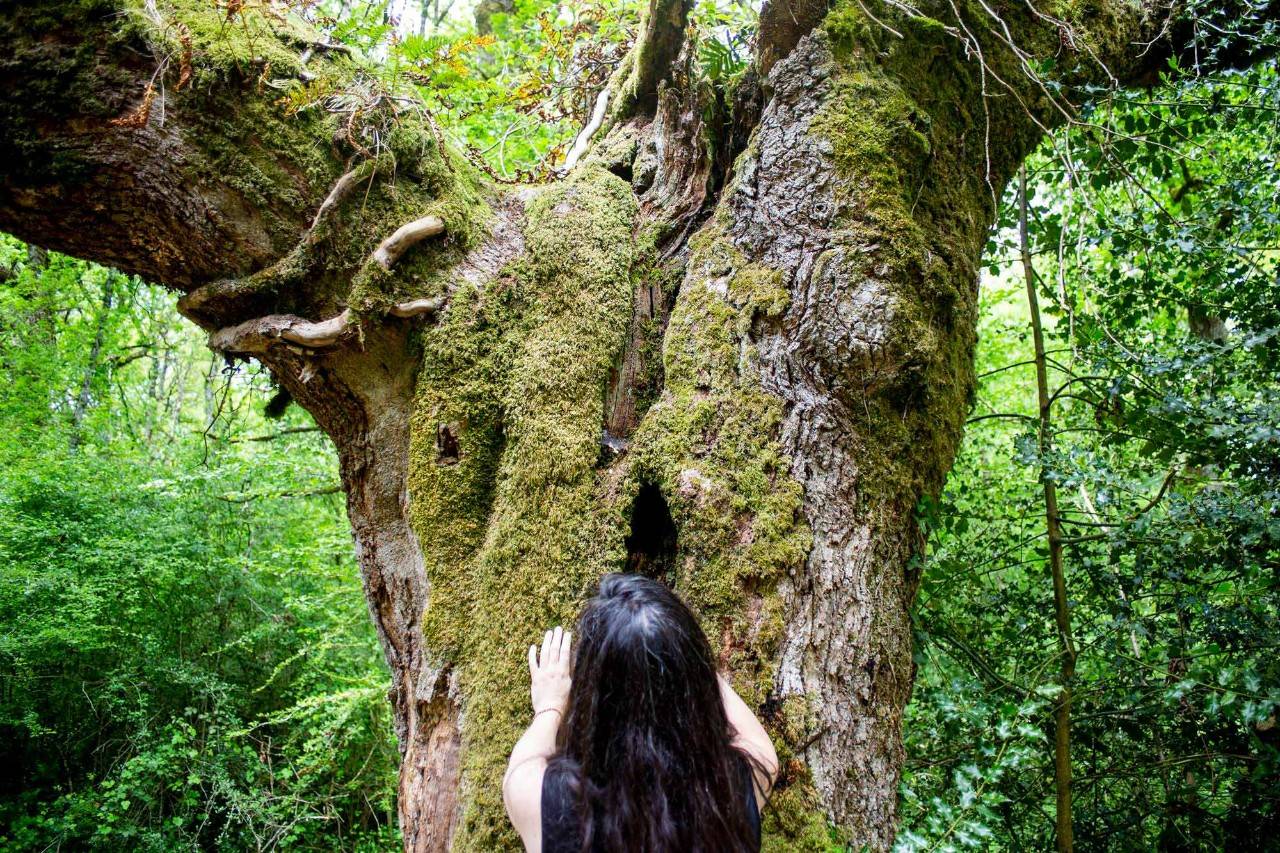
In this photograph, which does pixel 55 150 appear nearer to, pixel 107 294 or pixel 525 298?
pixel 525 298

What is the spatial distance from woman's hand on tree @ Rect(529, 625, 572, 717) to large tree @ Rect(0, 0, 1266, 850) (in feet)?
0.41

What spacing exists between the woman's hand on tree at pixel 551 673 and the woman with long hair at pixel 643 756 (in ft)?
0.44

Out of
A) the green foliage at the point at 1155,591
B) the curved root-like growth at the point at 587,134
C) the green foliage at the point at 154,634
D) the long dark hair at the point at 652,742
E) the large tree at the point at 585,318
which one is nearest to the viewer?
the long dark hair at the point at 652,742

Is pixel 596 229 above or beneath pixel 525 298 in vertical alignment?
above

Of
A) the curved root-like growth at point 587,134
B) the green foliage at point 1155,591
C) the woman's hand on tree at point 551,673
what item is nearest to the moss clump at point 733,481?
the woman's hand on tree at point 551,673

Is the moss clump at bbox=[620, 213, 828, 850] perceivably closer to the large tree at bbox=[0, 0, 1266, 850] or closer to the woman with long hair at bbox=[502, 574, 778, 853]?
the large tree at bbox=[0, 0, 1266, 850]

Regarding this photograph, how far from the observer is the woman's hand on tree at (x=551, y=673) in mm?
1763

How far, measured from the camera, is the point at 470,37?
2.75 m

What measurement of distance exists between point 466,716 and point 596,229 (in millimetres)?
1838

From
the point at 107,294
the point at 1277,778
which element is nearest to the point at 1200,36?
the point at 1277,778

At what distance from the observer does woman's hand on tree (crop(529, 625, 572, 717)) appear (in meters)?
1.76

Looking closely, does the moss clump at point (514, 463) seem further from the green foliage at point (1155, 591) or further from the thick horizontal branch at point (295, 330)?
the green foliage at point (1155, 591)

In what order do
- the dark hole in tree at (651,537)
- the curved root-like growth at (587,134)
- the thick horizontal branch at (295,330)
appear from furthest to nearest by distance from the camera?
1. the curved root-like growth at (587,134)
2. the thick horizontal branch at (295,330)
3. the dark hole in tree at (651,537)

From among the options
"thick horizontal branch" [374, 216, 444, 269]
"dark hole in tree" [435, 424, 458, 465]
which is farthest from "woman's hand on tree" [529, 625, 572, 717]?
"thick horizontal branch" [374, 216, 444, 269]
